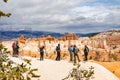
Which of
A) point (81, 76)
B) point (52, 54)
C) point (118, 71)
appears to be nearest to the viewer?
point (81, 76)

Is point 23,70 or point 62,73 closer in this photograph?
point 23,70

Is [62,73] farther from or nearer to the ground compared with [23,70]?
nearer to the ground

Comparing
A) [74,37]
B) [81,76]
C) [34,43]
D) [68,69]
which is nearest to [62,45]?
[34,43]

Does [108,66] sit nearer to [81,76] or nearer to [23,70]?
[81,76]

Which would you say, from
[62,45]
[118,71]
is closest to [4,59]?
[118,71]

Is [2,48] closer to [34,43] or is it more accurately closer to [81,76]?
[81,76]

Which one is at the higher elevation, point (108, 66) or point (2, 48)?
point (2, 48)

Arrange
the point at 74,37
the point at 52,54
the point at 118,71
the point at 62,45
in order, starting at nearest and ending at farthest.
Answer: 1. the point at 118,71
2. the point at 52,54
3. the point at 62,45
4. the point at 74,37

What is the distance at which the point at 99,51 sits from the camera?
122m

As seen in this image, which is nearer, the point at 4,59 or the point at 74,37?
the point at 4,59

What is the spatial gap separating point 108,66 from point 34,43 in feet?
268

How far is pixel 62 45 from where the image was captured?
117062mm

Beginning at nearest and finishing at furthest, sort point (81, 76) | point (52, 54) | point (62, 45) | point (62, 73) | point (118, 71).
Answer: point (81, 76) < point (62, 73) < point (118, 71) < point (52, 54) < point (62, 45)

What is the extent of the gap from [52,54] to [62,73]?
75.2 m
